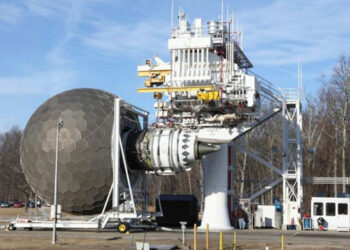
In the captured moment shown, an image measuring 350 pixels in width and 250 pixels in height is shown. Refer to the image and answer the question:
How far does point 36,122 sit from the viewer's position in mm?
35938

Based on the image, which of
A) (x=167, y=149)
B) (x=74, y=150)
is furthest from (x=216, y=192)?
(x=74, y=150)

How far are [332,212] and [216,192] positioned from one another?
965 cm

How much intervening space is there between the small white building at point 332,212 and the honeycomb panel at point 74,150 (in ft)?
56.1

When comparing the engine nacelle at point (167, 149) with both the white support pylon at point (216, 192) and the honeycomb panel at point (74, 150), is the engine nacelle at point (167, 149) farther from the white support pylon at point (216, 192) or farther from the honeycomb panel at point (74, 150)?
the white support pylon at point (216, 192)

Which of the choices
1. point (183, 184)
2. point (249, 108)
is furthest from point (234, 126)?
point (183, 184)

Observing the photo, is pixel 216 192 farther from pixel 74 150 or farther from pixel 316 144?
pixel 316 144

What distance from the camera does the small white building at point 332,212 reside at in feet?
136

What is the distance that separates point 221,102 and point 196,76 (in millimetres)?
2828

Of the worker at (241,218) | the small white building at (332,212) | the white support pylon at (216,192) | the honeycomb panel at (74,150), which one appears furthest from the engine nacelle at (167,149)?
the small white building at (332,212)

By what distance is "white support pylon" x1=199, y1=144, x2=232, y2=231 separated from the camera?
130 feet

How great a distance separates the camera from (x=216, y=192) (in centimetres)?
4019

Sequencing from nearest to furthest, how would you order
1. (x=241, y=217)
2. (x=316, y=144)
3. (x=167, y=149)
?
(x=167, y=149), (x=241, y=217), (x=316, y=144)

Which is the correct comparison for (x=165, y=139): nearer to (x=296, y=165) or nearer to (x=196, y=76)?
(x=196, y=76)

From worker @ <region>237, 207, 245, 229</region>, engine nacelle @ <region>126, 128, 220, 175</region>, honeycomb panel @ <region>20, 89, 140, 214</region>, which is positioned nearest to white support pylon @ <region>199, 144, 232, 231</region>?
worker @ <region>237, 207, 245, 229</region>
